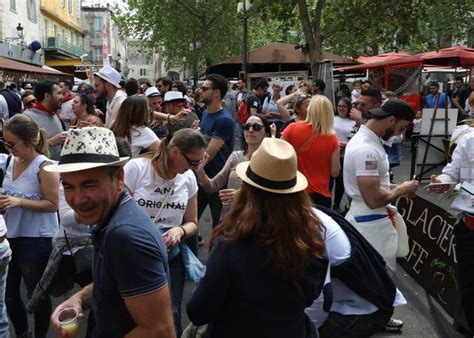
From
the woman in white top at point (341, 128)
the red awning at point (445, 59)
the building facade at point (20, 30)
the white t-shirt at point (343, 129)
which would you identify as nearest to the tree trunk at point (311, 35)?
the red awning at point (445, 59)

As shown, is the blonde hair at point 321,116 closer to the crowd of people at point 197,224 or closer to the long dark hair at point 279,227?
the crowd of people at point 197,224

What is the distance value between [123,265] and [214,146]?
355cm

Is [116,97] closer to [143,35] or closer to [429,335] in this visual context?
[429,335]

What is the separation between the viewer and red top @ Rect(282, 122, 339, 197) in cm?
496

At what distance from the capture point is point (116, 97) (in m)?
6.15

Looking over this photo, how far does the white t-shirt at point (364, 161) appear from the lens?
146 inches

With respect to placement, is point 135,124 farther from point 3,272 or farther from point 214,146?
point 3,272

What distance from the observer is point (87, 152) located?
6.66ft

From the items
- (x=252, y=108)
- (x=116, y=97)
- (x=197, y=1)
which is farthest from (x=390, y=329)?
(x=197, y=1)

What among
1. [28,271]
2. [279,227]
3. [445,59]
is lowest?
[28,271]

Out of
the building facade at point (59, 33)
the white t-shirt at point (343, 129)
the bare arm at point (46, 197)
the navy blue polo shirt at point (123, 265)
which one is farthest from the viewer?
the building facade at point (59, 33)

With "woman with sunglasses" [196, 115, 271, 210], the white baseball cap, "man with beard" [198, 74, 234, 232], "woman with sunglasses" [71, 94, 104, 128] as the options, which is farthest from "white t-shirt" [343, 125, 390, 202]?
the white baseball cap

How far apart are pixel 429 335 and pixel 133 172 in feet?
8.92

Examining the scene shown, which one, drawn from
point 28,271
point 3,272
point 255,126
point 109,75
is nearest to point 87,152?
point 3,272
